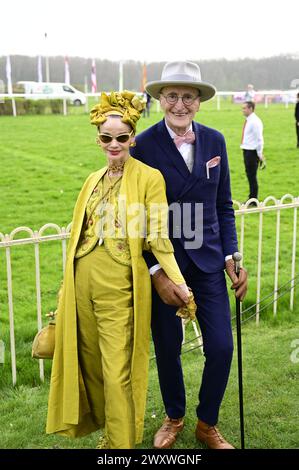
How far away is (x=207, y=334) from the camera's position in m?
2.88

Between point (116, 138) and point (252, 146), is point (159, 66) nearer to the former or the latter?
point (252, 146)

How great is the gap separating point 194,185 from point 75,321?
89 centimetres

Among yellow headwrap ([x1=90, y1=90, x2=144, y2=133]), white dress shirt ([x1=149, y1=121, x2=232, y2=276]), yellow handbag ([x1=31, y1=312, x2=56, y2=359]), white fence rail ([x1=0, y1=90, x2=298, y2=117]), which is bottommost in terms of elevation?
yellow handbag ([x1=31, y1=312, x2=56, y2=359])

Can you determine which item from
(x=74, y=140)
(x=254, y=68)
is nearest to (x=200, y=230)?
(x=74, y=140)

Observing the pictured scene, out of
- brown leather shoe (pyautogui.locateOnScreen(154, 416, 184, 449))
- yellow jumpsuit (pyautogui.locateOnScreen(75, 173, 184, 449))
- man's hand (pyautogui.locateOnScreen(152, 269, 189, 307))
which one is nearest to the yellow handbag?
yellow jumpsuit (pyautogui.locateOnScreen(75, 173, 184, 449))

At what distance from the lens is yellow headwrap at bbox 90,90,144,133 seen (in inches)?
103

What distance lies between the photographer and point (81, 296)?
269 cm

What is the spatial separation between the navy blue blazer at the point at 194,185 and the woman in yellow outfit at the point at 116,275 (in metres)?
0.14

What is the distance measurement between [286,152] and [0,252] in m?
9.67

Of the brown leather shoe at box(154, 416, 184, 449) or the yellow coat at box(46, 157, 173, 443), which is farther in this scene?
the brown leather shoe at box(154, 416, 184, 449)

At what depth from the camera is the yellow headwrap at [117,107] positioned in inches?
103

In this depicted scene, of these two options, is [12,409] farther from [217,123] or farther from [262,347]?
[217,123]

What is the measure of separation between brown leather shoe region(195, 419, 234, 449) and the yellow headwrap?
66.2 inches

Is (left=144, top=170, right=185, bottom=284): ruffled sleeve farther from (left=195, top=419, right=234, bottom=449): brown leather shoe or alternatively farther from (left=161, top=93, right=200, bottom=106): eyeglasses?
(left=195, top=419, right=234, bottom=449): brown leather shoe
